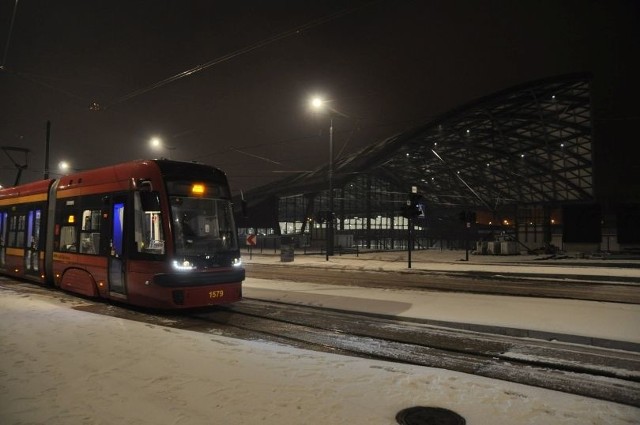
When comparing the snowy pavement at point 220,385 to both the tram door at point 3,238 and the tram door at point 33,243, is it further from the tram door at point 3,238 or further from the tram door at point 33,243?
the tram door at point 3,238

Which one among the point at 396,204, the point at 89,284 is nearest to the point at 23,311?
the point at 89,284

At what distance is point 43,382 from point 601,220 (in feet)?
151

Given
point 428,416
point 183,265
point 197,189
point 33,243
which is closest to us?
point 428,416

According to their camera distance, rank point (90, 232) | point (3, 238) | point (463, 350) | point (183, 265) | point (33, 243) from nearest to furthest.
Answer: point (463, 350) < point (183, 265) < point (90, 232) < point (33, 243) < point (3, 238)

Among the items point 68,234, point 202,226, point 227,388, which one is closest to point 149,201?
point 202,226

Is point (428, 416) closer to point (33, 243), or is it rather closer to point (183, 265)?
point (183, 265)

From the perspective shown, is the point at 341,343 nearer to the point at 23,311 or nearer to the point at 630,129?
the point at 23,311

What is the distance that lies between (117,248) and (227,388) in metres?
6.38

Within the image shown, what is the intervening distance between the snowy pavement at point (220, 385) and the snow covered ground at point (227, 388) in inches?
0.5

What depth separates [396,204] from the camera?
6944 centimetres

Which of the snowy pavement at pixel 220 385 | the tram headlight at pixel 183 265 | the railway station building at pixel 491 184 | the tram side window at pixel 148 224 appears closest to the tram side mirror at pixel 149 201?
the tram side window at pixel 148 224

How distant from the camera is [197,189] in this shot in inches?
389

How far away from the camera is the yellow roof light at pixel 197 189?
9.80 metres

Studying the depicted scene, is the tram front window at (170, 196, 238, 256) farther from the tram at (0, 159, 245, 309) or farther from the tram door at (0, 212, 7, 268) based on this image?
the tram door at (0, 212, 7, 268)
